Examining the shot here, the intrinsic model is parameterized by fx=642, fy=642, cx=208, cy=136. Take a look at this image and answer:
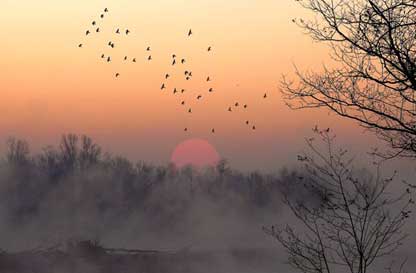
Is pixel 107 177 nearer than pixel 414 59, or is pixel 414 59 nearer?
pixel 414 59

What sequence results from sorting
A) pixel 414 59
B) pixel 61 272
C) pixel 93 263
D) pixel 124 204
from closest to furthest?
pixel 414 59
pixel 61 272
pixel 93 263
pixel 124 204

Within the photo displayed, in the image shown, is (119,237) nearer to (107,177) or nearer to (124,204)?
(124,204)

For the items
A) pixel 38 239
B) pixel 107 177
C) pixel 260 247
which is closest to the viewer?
pixel 260 247

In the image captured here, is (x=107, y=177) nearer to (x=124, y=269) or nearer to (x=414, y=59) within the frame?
(x=124, y=269)

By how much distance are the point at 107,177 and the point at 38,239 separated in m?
19.8

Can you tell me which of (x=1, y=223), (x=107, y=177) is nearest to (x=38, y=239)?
(x=1, y=223)

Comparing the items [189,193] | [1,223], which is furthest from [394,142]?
[189,193]

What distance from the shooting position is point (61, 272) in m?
18.7

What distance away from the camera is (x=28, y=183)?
5522 cm

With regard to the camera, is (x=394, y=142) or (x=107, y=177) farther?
(x=107, y=177)

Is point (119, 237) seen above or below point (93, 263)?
above

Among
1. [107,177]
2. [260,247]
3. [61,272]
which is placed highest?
[107,177]

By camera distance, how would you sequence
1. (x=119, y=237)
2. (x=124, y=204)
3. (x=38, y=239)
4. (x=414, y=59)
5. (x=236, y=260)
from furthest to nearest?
1. (x=124, y=204)
2. (x=119, y=237)
3. (x=38, y=239)
4. (x=236, y=260)
5. (x=414, y=59)

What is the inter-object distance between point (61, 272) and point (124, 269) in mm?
3145
